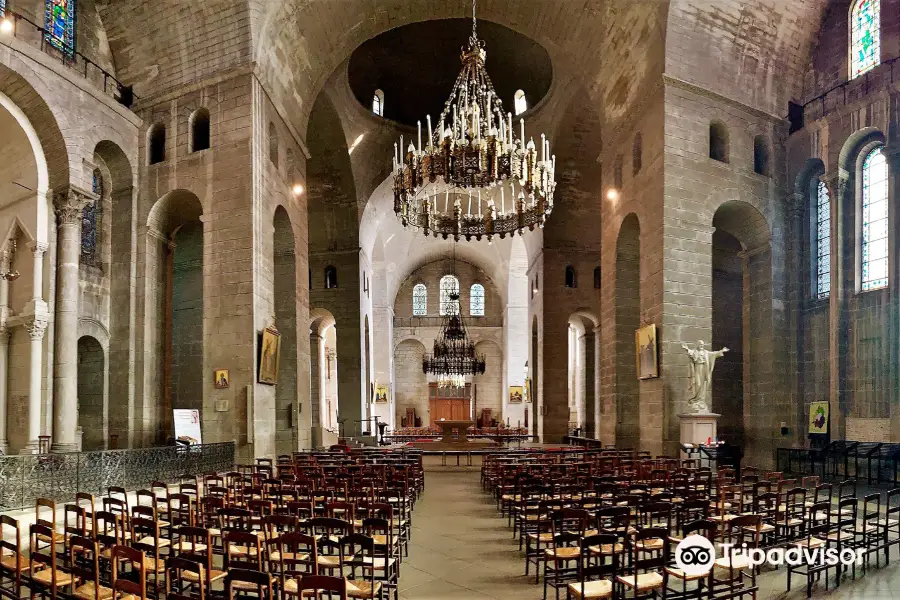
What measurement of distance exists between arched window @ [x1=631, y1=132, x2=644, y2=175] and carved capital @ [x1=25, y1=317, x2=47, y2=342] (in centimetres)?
1597

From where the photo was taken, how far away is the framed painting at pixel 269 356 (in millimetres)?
18688

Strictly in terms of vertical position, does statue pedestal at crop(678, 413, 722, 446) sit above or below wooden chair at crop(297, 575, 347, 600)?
below

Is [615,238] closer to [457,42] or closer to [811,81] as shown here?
[811,81]

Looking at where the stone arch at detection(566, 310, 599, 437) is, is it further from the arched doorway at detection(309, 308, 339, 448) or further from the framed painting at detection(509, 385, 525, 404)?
the framed painting at detection(509, 385, 525, 404)

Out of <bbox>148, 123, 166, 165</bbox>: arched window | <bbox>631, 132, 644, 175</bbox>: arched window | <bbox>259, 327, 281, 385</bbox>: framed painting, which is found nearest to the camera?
<bbox>259, 327, 281, 385</bbox>: framed painting

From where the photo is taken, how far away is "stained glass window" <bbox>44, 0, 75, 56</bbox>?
60.4 feet

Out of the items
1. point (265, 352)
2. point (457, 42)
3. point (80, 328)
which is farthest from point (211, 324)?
point (457, 42)

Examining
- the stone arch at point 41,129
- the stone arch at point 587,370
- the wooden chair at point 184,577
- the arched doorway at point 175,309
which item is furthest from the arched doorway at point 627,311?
the wooden chair at point 184,577

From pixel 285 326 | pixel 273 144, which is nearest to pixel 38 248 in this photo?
pixel 273 144

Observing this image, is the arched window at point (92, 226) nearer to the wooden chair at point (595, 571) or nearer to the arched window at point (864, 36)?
the wooden chair at point (595, 571)

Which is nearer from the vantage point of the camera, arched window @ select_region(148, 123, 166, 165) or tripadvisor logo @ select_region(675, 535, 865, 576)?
tripadvisor logo @ select_region(675, 535, 865, 576)

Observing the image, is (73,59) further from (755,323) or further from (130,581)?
(755,323)

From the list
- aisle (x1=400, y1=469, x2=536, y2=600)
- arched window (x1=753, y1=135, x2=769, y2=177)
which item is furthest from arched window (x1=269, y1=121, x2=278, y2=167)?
arched window (x1=753, y1=135, x2=769, y2=177)

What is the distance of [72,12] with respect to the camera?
63.3ft
